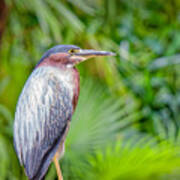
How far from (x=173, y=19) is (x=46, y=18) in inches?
43.9

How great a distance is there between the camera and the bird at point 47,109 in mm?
607

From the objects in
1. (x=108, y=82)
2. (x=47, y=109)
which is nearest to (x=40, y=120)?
(x=47, y=109)

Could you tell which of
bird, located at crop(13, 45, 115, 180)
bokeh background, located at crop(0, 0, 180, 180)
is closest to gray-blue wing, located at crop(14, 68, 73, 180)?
bird, located at crop(13, 45, 115, 180)

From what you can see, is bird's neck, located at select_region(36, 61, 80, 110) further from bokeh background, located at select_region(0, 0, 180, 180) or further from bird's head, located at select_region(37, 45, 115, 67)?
bokeh background, located at select_region(0, 0, 180, 180)

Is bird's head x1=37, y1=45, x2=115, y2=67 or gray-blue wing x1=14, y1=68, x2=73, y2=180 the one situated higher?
bird's head x1=37, y1=45, x2=115, y2=67

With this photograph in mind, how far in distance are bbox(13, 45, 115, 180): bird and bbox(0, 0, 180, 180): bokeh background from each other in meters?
0.39

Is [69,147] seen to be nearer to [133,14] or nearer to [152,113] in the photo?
[152,113]

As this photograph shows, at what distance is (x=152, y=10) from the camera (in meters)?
2.62

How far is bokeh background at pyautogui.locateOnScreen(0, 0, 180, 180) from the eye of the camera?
4.04ft

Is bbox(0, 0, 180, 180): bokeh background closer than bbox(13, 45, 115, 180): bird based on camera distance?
No

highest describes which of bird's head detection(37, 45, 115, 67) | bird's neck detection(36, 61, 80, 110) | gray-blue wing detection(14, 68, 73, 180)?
bird's head detection(37, 45, 115, 67)

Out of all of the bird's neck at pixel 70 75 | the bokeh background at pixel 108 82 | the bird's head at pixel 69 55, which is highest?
the bird's head at pixel 69 55

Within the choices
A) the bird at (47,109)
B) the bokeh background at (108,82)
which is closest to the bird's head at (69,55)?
the bird at (47,109)

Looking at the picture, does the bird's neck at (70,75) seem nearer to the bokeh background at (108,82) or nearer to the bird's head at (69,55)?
the bird's head at (69,55)
